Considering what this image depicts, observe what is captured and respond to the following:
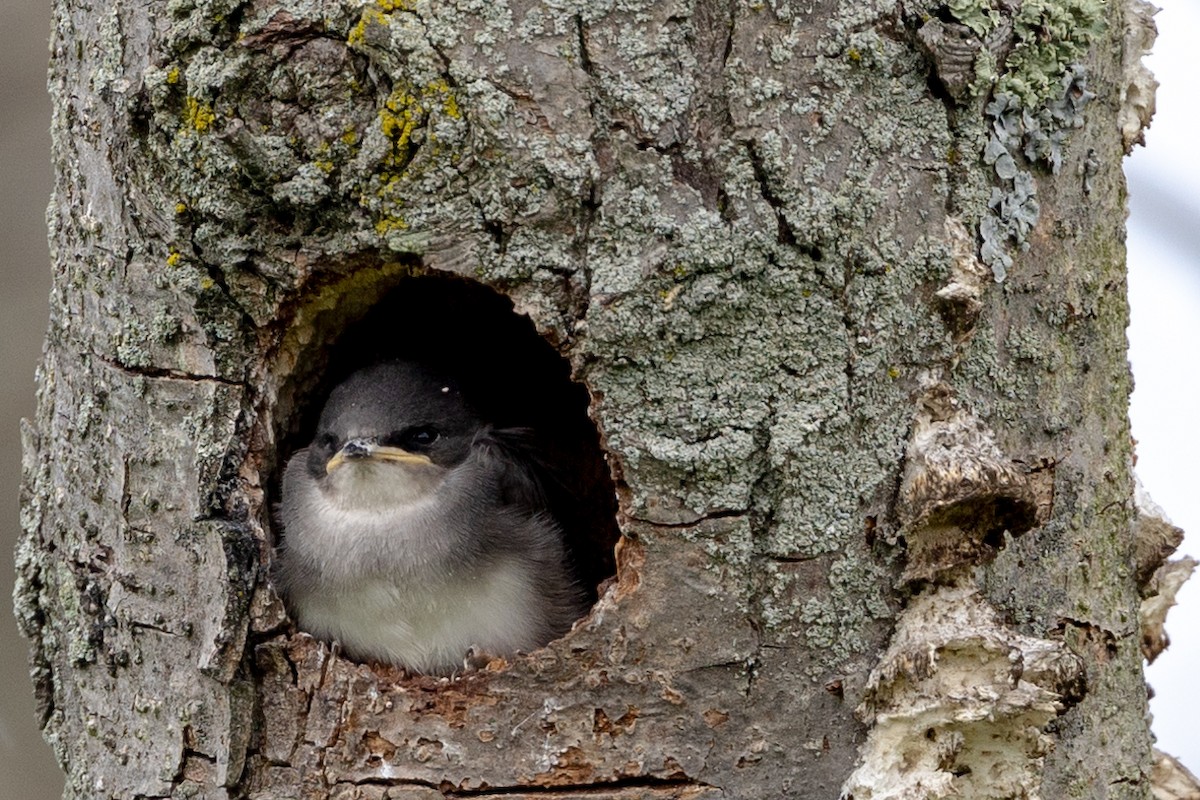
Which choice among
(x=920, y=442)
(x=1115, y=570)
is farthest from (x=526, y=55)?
(x=1115, y=570)

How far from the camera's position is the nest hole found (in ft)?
13.5

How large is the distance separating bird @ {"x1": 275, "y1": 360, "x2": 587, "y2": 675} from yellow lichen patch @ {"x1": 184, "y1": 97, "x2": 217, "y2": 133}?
3.51 ft

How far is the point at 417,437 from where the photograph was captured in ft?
12.7

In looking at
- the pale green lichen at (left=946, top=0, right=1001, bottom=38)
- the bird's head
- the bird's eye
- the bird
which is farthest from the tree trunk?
the bird's eye

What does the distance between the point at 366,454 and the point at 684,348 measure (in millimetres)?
1227

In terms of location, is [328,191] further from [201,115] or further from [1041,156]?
[1041,156]

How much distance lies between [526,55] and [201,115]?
2.15 feet

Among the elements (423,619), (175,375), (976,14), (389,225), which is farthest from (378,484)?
(976,14)

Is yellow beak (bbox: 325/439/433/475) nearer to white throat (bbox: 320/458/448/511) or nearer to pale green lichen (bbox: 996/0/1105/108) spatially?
white throat (bbox: 320/458/448/511)

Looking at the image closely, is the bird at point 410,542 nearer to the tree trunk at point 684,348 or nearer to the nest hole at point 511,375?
the nest hole at point 511,375

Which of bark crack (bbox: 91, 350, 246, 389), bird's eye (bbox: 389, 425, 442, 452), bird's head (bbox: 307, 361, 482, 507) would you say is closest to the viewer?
bark crack (bbox: 91, 350, 246, 389)

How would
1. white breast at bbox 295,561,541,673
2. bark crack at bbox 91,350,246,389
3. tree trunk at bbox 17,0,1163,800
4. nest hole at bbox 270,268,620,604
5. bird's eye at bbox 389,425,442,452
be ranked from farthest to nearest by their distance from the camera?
nest hole at bbox 270,268,620,604 < bird's eye at bbox 389,425,442,452 < white breast at bbox 295,561,541,673 < bark crack at bbox 91,350,246,389 < tree trunk at bbox 17,0,1163,800

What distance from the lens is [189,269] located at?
283 cm

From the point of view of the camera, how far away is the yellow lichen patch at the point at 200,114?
2.70 m
